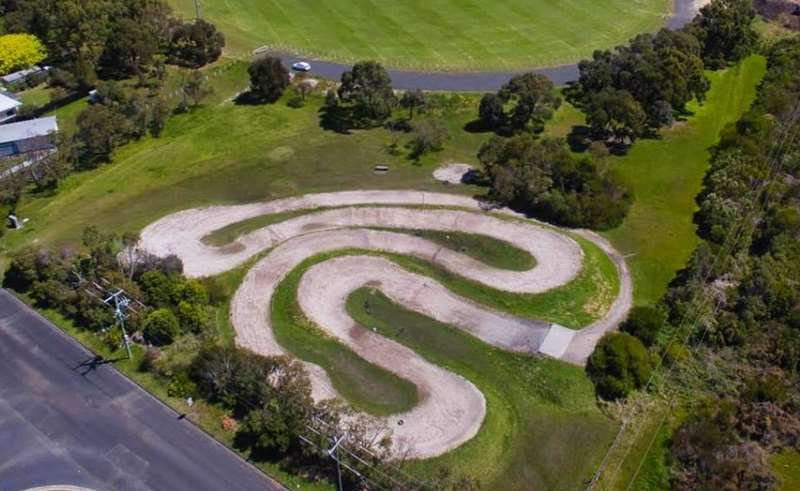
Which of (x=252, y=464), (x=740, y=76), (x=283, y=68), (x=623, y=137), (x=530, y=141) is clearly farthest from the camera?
(x=740, y=76)

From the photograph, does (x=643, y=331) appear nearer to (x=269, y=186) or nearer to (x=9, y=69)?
(x=269, y=186)

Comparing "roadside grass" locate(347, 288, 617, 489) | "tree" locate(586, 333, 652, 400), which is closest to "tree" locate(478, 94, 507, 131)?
"roadside grass" locate(347, 288, 617, 489)

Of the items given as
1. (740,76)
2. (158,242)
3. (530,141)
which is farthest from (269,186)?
(740,76)

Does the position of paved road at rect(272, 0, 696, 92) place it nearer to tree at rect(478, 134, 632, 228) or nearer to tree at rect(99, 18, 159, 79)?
tree at rect(99, 18, 159, 79)

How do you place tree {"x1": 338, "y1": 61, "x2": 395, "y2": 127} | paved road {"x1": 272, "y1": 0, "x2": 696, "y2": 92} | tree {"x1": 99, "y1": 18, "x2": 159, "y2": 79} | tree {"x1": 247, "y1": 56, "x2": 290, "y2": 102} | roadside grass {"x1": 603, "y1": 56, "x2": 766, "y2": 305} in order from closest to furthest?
roadside grass {"x1": 603, "y1": 56, "x2": 766, "y2": 305}, tree {"x1": 338, "y1": 61, "x2": 395, "y2": 127}, tree {"x1": 247, "y1": 56, "x2": 290, "y2": 102}, paved road {"x1": 272, "y1": 0, "x2": 696, "y2": 92}, tree {"x1": 99, "y1": 18, "x2": 159, "y2": 79}

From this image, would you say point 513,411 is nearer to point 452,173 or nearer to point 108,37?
point 452,173

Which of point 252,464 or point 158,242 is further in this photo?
point 158,242

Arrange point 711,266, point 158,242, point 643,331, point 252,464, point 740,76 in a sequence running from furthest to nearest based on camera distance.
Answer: point 740,76
point 158,242
point 711,266
point 643,331
point 252,464
